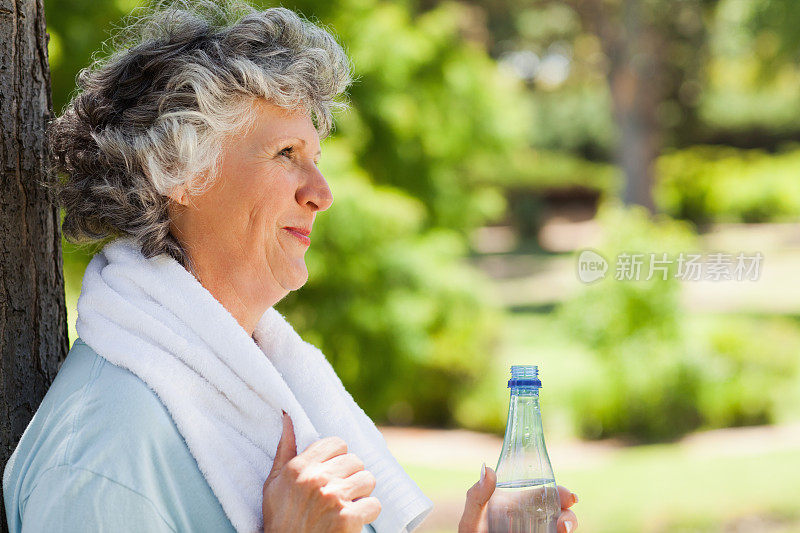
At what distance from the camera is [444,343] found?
349 inches

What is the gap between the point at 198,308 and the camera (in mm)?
1339

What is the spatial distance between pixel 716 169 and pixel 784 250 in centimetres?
389

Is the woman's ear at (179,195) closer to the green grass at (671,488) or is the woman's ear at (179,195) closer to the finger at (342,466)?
the finger at (342,466)

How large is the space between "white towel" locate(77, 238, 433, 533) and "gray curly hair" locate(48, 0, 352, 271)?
7 centimetres

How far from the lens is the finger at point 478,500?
5.04 ft

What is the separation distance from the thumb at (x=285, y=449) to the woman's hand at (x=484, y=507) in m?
0.40

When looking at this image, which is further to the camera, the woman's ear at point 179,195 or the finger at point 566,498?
the finger at point 566,498

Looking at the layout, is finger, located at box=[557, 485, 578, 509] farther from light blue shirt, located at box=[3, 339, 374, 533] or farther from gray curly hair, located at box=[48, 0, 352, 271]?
gray curly hair, located at box=[48, 0, 352, 271]

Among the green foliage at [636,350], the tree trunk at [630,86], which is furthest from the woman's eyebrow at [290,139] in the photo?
the tree trunk at [630,86]

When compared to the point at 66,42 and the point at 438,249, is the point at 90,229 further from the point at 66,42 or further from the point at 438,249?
the point at 438,249

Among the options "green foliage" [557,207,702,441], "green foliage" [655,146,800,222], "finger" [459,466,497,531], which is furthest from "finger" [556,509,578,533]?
"green foliage" [655,146,800,222]

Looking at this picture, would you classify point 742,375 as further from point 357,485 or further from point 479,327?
point 357,485

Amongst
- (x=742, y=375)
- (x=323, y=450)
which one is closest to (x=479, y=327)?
(x=742, y=375)

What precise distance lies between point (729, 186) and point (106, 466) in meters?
20.0
